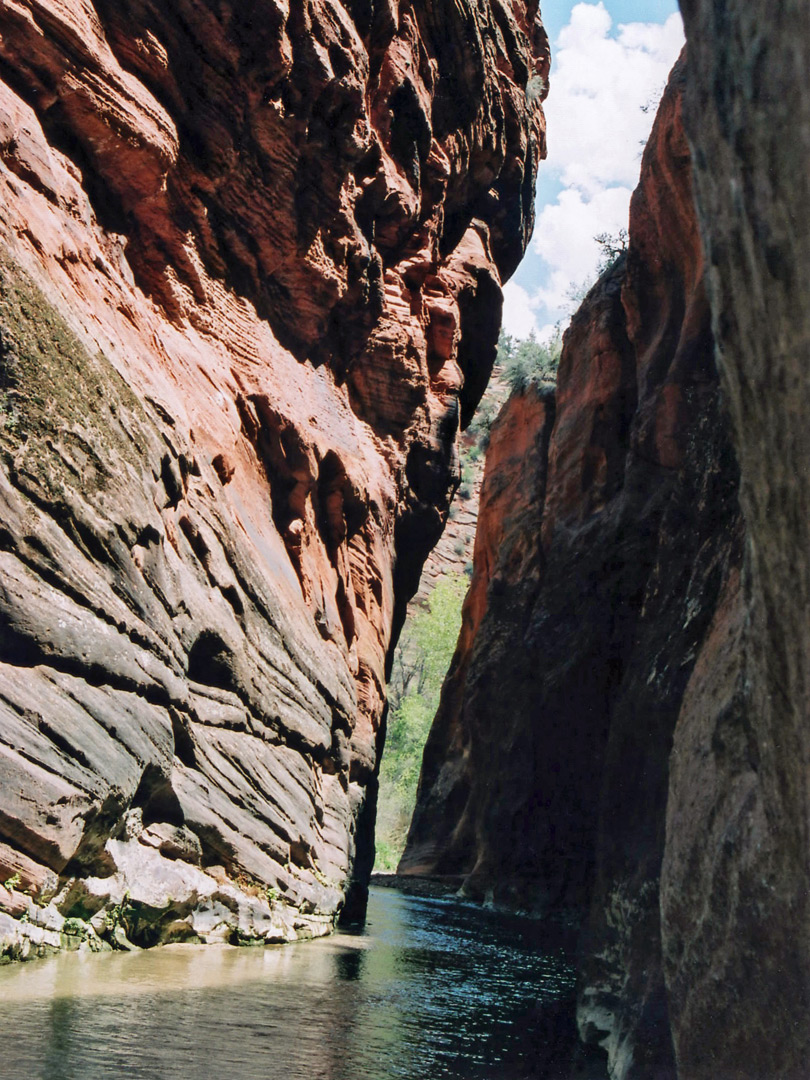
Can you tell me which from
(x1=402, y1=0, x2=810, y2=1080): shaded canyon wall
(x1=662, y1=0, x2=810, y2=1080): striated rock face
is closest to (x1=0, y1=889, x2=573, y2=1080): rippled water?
(x1=402, y1=0, x2=810, y2=1080): shaded canyon wall

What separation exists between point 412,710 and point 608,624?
101 feet

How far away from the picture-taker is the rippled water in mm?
4902

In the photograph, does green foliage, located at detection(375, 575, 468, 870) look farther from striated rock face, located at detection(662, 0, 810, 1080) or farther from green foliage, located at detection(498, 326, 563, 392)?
striated rock face, located at detection(662, 0, 810, 1080)

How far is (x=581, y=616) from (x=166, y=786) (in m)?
9.12

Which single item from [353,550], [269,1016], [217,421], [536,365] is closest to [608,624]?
[353,550]

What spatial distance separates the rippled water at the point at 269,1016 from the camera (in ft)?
16.1

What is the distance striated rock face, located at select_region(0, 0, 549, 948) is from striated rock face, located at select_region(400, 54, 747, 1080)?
3.49 m

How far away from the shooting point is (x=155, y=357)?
10977mm

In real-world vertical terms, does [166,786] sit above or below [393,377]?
below

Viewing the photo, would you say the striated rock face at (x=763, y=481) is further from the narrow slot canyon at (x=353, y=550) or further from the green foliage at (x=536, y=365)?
the green foliage at (x=536, y=365)

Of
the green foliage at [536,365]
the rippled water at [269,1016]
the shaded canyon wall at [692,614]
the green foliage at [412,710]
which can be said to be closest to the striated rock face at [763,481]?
the shaded canyon wall at [692,614]

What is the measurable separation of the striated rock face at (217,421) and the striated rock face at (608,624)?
349 cm

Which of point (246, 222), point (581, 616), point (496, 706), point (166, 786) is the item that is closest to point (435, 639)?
point (496, 706)

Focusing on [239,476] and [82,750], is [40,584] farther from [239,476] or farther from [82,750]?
[239,476]
